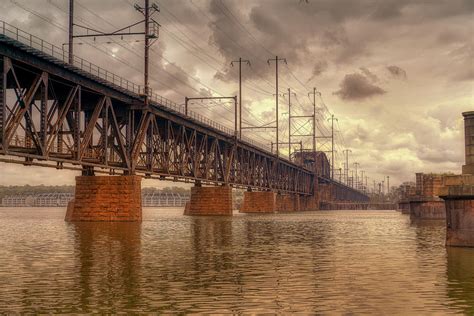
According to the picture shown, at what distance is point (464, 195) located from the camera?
26.2 meters

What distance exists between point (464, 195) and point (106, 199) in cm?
3857

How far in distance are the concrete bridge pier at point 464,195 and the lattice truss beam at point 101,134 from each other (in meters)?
27.0

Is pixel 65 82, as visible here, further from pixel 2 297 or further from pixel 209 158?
pixel 209 158

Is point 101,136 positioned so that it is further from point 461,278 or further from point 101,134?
point 461,278

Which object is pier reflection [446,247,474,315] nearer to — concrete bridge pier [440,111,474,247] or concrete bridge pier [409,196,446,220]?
concrete bridge pier [440,111,474,247]

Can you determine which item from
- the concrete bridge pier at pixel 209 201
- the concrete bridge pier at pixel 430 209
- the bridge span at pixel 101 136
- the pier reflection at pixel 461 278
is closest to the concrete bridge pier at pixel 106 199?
the bridge span at pixel 101 136

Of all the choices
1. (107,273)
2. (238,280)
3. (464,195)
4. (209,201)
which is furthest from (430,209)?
(107,273)

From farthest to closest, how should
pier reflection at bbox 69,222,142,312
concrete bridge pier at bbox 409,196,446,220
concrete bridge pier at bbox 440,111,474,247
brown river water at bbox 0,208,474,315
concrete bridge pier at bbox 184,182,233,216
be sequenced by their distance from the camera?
concrete bridge pier at bbox 184,182,233,216
concrete bridge pier at bbox 409,196,446,220
concrete bridge pier at bbox 440,111,474,247
pier reflection at bbox 69,222,142,312
brown river water at bbox 0,208,474,315

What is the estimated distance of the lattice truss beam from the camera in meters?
42.2

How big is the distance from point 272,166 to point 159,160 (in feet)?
240

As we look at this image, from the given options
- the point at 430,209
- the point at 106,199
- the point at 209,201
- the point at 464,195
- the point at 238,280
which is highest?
the point at 209,201

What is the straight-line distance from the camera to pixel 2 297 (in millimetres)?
14953

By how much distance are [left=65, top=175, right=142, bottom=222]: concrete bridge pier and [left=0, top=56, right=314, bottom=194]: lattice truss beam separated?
5.42ft

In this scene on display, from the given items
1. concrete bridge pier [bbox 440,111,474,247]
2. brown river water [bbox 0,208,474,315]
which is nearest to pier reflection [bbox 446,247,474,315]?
brown river water [bbox 0,208,474,315]
